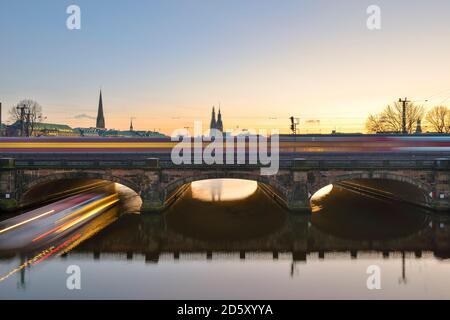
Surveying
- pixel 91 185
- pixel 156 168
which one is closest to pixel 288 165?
pixel 156 168

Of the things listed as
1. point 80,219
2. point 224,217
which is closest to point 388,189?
point 224,217

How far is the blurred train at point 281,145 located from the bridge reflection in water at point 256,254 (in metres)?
7.30

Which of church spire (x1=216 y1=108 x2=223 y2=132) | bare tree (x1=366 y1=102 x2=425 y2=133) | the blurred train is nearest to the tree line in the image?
bare tree (x1=366 y1=102 x2=425 y2=133)

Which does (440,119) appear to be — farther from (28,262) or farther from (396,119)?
(28,262)

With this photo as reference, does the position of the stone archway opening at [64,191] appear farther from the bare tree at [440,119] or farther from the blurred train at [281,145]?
the bare tree at [440,119]

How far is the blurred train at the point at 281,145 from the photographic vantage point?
34.0 m

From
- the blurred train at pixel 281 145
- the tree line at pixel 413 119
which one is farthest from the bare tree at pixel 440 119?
the blurred train at pixel 281 145

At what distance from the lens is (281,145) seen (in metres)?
34.6

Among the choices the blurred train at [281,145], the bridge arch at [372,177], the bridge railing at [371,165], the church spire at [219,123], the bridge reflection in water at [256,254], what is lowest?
the bridge reflection in water at [256,254]

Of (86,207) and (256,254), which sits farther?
(86,207)

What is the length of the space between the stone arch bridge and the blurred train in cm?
451

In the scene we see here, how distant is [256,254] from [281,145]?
688 inches

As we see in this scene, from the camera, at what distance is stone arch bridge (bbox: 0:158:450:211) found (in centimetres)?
2933

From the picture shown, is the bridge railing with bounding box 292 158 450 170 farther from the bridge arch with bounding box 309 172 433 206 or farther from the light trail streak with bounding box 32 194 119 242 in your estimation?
the light trail streak with bounding box 32 194 119 242
